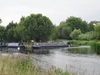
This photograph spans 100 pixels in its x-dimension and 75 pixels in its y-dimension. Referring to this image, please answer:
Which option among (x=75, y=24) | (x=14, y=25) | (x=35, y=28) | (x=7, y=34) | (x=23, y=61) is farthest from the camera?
(x=75, y=24)

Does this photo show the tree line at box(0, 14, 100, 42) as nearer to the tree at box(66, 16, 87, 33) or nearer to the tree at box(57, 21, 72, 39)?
the tree at box(57, 21, 72, 39)

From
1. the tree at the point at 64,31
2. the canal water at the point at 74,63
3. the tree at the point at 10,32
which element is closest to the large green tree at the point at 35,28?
the tree at the point at 10,32

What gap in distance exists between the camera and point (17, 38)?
259 feet

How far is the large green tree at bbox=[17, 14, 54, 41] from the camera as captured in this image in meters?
68.2

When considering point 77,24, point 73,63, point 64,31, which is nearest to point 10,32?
point 64,31

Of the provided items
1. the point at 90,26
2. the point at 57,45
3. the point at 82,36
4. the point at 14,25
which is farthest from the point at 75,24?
the point at 57,45

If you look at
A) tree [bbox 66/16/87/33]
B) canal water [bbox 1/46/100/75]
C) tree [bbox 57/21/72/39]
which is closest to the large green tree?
→ tree [bbox 57/21/72/39]

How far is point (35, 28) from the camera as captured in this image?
67875mm

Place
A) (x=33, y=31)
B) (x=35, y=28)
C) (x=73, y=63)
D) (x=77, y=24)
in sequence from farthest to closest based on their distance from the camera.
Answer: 1. (x=77, y=24)
2. (x=33, y=31)
3. (x=35, y=28)
4. (x=73, y=63)

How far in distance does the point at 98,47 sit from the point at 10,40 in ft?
143

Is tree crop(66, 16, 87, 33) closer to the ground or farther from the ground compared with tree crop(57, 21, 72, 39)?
farther from the ground

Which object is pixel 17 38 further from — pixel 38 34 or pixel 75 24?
pixel 75 24

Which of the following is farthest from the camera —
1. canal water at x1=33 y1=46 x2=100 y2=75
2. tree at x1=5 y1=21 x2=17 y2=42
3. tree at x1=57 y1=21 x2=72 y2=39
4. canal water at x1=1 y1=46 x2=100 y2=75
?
tree at x1=57 y1=21 x2=72 y2=39

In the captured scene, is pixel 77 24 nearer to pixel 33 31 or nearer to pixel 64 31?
pixel 64 31
